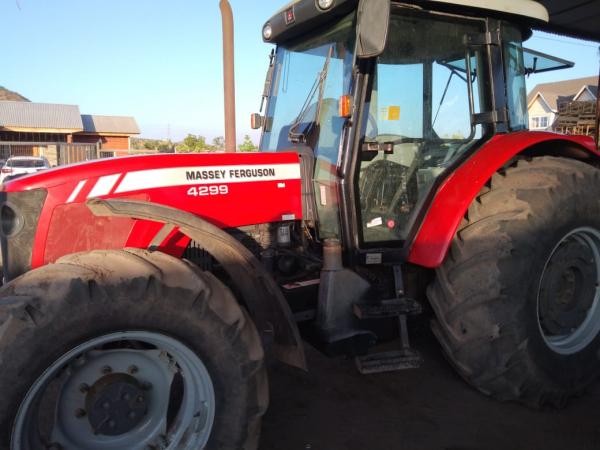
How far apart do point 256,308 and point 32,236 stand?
111 cm

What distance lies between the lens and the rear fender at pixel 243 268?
A: 2.22 m

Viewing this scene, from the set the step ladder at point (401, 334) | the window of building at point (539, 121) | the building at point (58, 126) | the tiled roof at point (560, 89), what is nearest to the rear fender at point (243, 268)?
the step ladder at point (401, 334)

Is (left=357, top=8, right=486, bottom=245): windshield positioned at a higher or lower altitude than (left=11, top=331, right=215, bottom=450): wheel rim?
higher

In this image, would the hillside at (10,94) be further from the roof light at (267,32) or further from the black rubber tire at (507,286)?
the black rubber tire at (507,286)

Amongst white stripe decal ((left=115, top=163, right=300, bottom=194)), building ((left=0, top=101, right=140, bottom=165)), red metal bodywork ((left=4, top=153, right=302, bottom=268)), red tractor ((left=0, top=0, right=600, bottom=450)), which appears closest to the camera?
red tractor ((left=0, top=0, right=600, bottom=450))

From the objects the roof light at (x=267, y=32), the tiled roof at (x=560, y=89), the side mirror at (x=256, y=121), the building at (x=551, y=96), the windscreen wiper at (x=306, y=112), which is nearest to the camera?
the windscreen wiper at (x=306, y=112)

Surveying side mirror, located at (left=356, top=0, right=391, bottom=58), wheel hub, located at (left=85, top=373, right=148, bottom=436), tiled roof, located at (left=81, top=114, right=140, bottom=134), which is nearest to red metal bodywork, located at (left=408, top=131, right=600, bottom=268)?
side mirror, located at (left=356, top=0, right=391, bottom=58)

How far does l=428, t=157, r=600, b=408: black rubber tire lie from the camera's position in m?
2.76

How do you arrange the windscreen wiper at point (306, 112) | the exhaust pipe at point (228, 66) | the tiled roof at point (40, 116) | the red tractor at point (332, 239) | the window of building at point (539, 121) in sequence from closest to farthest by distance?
the red tractor at point (332, 239) → the windscreen wiper at point (306, 112) → the exhaust pipe at point (228, 66) → the tiled roof at point (40, 116) → the window of building at point (539, 121)

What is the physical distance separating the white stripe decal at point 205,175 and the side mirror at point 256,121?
85cm

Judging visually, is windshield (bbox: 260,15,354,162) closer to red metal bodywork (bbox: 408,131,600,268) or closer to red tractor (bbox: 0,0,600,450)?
red tractor (bbox: 0,0,600,450)

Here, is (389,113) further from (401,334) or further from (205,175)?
(401,334)

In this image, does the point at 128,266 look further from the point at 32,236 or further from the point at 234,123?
the point at 234,123

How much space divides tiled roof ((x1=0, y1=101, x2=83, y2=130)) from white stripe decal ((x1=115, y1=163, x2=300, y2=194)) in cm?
3124
